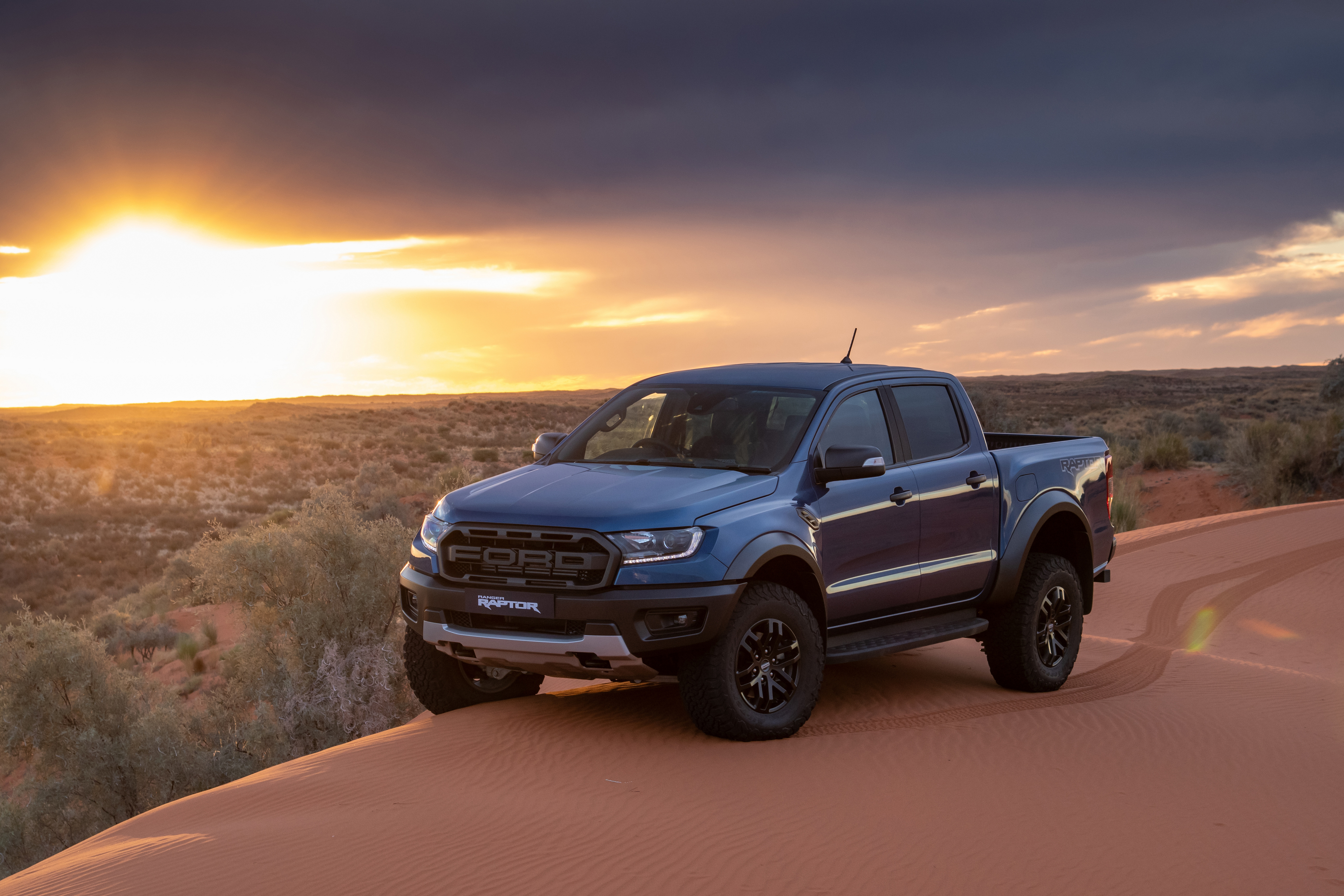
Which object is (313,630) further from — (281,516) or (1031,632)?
(281,516)

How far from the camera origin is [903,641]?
→ 7.32 metres

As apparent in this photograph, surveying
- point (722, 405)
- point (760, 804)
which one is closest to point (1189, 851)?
point (760, 804)

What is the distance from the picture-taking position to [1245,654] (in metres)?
12.9

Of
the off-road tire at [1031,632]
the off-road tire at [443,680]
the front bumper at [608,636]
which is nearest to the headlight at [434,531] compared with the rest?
the front bumper at [608,636]

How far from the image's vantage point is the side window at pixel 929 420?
7.75 m

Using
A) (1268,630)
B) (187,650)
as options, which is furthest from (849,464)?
(187,650)

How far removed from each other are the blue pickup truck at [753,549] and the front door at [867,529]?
0.05 ft

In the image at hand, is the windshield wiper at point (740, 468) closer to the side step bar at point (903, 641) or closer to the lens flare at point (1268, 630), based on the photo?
the side step bar at point (903, 641)

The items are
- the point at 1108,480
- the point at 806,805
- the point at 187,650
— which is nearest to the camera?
the point at 806,805

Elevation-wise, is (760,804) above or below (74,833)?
above

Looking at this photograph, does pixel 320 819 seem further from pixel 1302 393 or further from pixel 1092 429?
pixel 1302 393

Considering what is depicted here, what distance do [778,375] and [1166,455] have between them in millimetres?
27764

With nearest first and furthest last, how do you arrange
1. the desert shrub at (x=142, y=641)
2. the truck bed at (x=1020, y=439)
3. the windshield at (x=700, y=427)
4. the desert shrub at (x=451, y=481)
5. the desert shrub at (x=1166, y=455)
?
the windshield at (x=700, y=427) < the truck bed at (x=1020, y=439) < the desert shrub at (x=142, y=641) < the desert shrub at (x=451, y=481) < the desert shrub at (x=1166, y=455)

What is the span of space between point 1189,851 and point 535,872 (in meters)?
3.07
